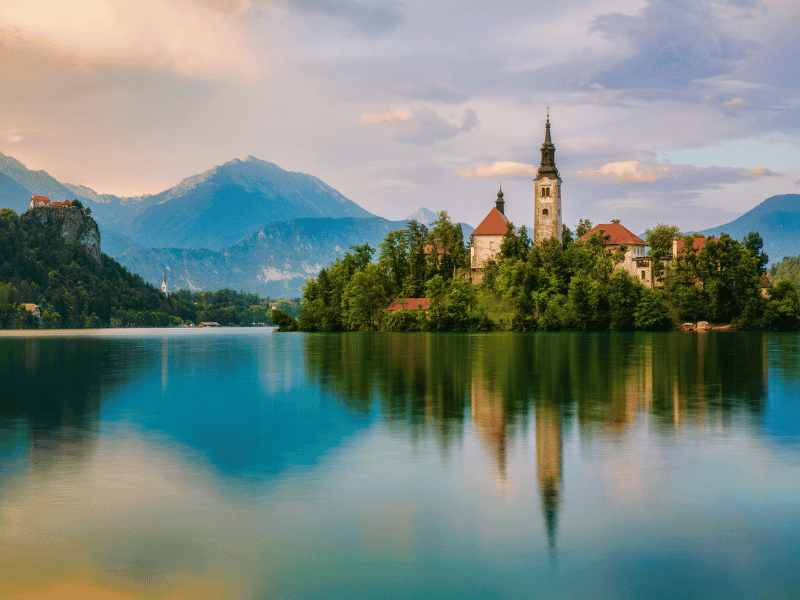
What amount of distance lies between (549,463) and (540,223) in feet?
388

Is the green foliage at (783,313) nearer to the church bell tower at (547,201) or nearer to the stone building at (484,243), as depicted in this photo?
the church bell tower at (547,201)

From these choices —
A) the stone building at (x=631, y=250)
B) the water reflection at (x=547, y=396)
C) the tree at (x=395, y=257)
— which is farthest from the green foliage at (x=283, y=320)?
the water reflection at (x=547, y=396)

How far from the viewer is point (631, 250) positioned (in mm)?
118312

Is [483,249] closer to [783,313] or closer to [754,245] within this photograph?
[754,245]

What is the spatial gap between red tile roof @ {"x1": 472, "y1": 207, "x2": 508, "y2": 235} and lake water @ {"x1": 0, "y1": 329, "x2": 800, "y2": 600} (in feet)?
336

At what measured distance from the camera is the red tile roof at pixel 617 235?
119562 mm

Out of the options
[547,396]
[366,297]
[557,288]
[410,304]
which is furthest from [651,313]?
[547,396]

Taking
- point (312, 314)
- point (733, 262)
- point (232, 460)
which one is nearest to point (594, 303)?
point (733, 262)

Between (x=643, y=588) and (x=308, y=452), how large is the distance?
9661 mm

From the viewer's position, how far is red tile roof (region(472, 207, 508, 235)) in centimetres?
12782

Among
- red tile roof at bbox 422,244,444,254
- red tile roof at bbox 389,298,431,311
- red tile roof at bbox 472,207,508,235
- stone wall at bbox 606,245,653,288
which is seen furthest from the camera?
red tile roof at bbox 422,244,444,254

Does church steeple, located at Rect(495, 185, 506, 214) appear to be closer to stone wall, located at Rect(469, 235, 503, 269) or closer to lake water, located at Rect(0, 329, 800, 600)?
stone wall, located at Rect(469, 235, 503, 269)

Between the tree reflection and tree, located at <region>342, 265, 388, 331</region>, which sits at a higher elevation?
tree, located at <region>342, 265, 388, 331</region>

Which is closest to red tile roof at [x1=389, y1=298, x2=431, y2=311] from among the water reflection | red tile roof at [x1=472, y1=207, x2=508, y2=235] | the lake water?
red tile roof at [x1=472, y1=207, x2=508, y2=235]
